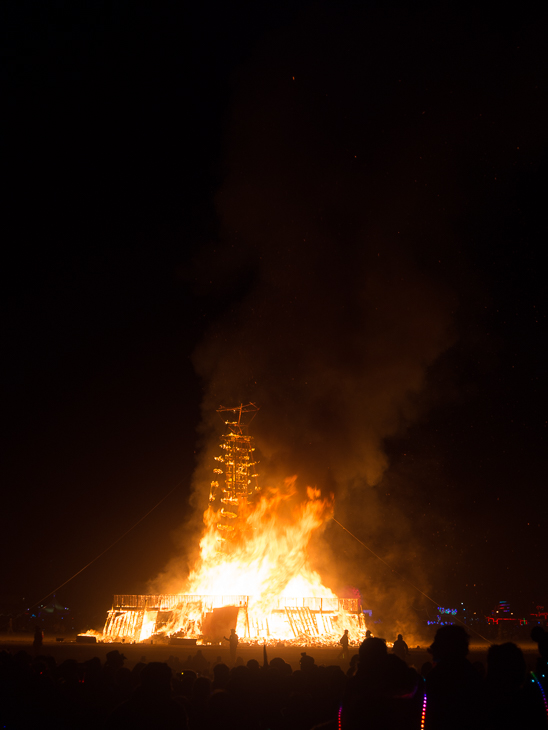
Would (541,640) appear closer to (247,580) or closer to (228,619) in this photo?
(228,619)

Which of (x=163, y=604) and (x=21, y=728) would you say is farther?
(x=163, y=604)

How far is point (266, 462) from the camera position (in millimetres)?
36656

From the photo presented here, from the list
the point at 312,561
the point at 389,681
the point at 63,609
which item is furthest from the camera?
the point at 63,609

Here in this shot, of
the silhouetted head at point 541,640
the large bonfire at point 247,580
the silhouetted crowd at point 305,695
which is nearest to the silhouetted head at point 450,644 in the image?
the silhouetted crowd at point 305,695

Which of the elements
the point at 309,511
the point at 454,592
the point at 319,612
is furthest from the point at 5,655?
the point at 454,592

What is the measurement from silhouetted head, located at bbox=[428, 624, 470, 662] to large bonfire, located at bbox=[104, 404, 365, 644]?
20.0m

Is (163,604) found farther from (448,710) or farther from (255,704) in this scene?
(448,710)

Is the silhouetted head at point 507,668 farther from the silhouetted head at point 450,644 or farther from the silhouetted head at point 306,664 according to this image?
the silhouetted head at point 306,664

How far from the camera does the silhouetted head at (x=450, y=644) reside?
13.0 ft

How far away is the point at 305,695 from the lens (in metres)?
5.95

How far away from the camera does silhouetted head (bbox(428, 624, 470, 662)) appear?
13.0 ft

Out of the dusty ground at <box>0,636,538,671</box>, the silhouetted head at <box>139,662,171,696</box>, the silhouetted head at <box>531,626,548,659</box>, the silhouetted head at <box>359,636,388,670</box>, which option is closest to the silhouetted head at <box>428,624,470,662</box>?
the silhouetted head at <box>359,636,388,670</box>

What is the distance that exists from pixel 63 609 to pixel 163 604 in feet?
90.6

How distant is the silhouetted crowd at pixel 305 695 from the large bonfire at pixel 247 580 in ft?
55.3
